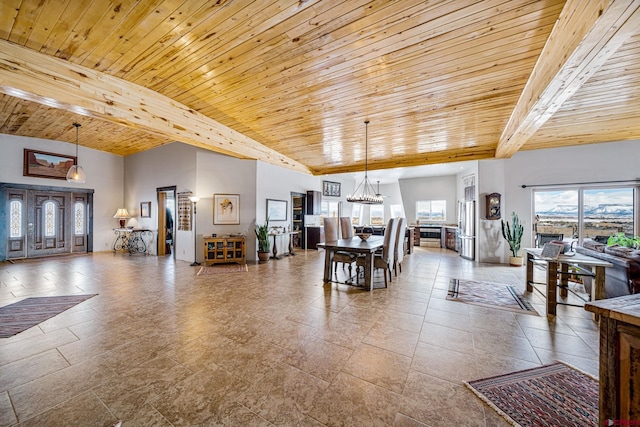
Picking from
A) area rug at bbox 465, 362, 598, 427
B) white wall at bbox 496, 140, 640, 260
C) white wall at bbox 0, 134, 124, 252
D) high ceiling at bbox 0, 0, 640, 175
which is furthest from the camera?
white wall at bbox 0, 134, 124, 252

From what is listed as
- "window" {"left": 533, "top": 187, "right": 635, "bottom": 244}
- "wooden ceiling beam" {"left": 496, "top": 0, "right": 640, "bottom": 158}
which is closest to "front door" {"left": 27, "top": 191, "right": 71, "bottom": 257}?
"wooden ceiling beam" {"left": 496, "top": 0, "right": 640, "bottom": 158}

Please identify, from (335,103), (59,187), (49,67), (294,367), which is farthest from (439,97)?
(59,187)

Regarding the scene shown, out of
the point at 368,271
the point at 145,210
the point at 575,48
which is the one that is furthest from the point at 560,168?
the point at 145,210

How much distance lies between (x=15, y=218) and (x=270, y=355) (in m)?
8.80

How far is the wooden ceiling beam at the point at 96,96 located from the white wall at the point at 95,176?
5025 mm

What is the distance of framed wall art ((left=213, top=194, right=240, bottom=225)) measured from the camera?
20.8 ft

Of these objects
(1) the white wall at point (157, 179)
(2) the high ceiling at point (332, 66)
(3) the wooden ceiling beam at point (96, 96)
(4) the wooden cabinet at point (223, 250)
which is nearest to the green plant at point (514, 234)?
(2) the high ceiling at point (332, 66)

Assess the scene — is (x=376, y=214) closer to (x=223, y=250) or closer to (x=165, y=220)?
(x=223, y=250)

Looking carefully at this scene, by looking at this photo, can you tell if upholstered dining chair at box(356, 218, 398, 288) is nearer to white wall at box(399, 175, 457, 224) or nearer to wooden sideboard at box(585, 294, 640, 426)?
wooden sideboard at box(585, 294, 640, 426)

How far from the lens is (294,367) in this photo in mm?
1979

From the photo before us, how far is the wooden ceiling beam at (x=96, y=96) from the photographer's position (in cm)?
260

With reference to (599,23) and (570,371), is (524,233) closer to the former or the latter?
(570,371)

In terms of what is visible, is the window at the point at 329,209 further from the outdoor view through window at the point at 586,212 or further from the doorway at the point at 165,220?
the outdoor view through window at the point at 586,212

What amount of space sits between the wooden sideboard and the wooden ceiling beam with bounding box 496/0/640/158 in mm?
1810
